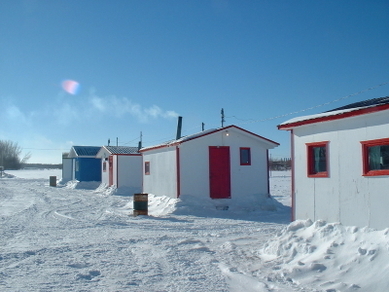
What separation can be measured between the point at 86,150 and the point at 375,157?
105 ft

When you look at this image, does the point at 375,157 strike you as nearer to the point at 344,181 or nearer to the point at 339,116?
the point at 344,181

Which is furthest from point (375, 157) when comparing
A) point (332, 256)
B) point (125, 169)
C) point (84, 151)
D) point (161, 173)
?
point (84, 151)

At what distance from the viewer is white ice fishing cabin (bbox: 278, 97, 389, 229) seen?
22.9 ft

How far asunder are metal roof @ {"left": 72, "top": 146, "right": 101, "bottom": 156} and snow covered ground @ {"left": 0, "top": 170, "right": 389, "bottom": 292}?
23547 mm

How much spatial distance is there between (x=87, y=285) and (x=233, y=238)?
463cm

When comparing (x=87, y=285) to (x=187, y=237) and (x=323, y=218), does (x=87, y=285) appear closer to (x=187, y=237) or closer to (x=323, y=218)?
(x=187, y=237)

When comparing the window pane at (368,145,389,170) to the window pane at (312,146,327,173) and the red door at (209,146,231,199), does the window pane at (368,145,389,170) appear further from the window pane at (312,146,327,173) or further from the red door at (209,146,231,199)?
the red door at (209,146,231,199)

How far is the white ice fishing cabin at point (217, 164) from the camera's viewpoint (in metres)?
16.1

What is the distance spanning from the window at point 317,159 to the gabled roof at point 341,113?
537 millimetres

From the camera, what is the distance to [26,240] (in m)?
9.39

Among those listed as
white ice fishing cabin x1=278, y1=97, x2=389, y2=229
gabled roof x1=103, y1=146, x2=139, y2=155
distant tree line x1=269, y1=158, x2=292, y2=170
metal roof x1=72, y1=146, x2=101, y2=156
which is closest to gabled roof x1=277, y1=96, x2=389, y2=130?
white ice fishing cabin x1=278, y1=97, x2=389, y2=229

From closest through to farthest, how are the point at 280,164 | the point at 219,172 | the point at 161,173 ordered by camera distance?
the point at 219,172 → the point at 161,173 → the point at 280,164

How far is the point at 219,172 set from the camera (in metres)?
16.5

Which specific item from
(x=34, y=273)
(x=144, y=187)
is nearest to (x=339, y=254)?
(x=34, y=273)
